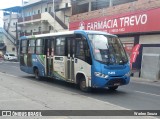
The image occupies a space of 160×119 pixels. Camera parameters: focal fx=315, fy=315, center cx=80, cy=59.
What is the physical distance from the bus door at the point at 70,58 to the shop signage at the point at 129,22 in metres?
10.9

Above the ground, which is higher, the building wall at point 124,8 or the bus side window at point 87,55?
the building wall at point 124,8

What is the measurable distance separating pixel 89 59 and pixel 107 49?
867 millimetres

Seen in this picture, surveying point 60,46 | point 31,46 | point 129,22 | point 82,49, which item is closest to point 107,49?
point 82,49

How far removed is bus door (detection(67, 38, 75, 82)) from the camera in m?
14.4

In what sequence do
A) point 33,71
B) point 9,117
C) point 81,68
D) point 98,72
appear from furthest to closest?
point 33,71 → point 81,68 → point 98,72 → point 9,117

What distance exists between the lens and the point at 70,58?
14.6 metres

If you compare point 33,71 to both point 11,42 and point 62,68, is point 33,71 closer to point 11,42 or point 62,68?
point 62,68

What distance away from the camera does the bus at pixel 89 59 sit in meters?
12.9

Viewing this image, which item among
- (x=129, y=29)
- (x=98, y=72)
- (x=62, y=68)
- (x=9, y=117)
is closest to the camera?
(x=9, y=117)

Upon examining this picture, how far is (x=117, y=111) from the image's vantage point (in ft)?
29.8

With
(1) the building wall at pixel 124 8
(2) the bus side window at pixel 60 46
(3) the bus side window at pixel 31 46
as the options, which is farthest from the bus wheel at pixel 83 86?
(1) the building wall at pixel 124 8

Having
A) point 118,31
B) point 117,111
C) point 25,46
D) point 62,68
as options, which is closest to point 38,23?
point 118,31

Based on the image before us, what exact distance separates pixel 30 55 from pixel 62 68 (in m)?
4.73

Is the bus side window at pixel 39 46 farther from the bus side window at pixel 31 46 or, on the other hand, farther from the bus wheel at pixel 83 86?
the bus wheel at pixel 83 86
